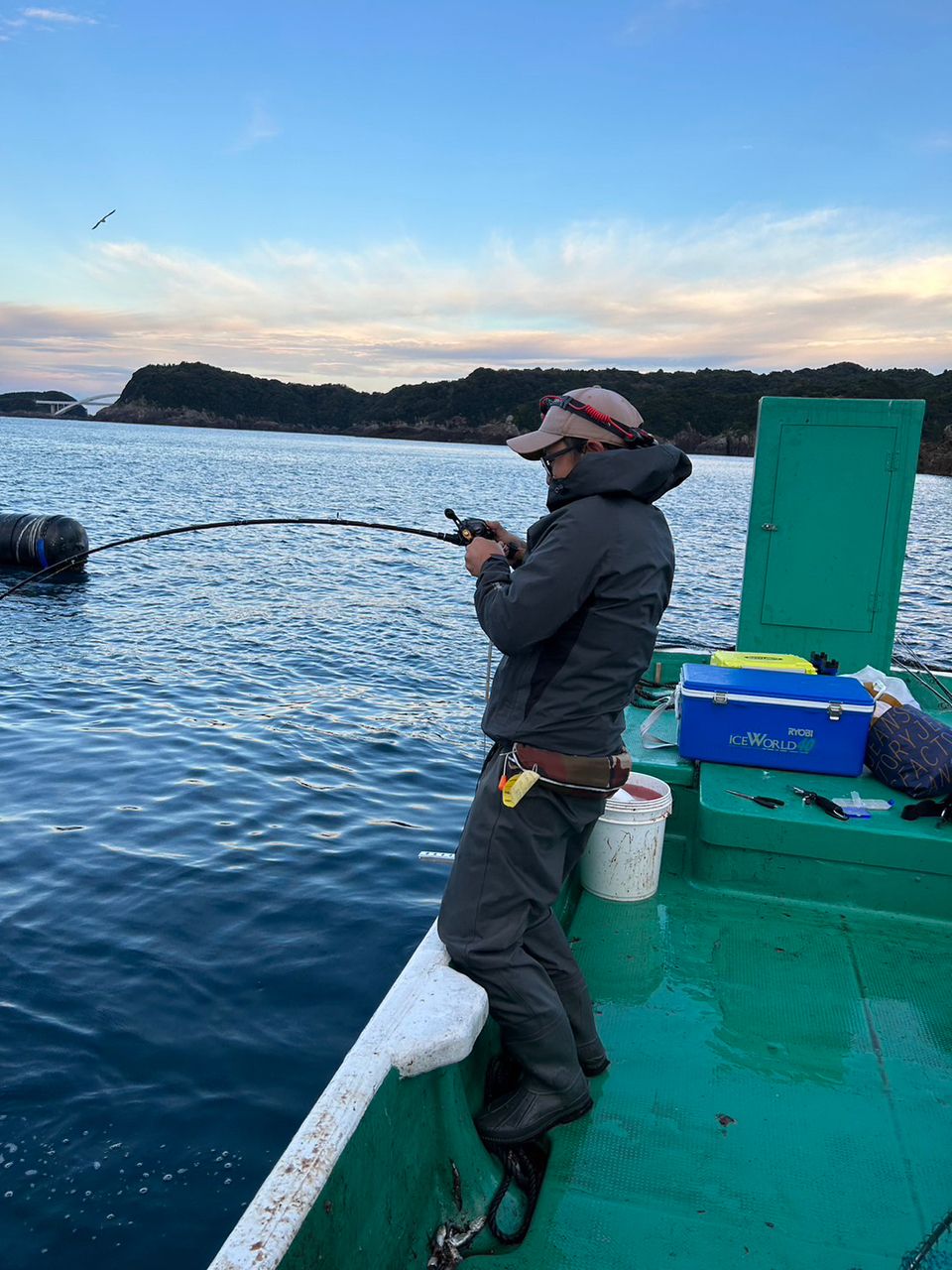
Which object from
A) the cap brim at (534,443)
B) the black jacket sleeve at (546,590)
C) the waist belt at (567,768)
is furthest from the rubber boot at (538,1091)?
the cap brim at (534,443)

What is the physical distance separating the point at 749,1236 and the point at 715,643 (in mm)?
14913

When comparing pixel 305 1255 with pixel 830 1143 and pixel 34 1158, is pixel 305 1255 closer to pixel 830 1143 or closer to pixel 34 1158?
pixel 830 1143

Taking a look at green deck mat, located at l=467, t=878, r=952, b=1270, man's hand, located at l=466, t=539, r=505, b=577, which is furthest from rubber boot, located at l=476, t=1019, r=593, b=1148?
man's hand, located at l=466, t=539, r=505, b=577

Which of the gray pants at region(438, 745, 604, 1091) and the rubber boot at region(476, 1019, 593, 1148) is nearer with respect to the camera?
the gray pants at region(438, 745, 604, 1091)

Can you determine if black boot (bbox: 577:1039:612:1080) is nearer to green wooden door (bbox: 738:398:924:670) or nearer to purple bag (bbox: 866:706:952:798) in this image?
purple bag (bbox: 866:706:952:798)

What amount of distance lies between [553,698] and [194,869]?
534 centimetres

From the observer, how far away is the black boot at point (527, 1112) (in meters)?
2.99

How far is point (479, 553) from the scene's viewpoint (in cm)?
310

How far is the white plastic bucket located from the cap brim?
81.6 inches

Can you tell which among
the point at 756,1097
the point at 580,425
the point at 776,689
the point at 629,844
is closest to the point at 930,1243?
the point at 756,1097

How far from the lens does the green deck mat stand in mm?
2760

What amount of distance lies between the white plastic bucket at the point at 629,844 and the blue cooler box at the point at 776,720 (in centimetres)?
61

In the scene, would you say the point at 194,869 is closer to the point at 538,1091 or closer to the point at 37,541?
the point at 538,1091

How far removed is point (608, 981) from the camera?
160 inches
